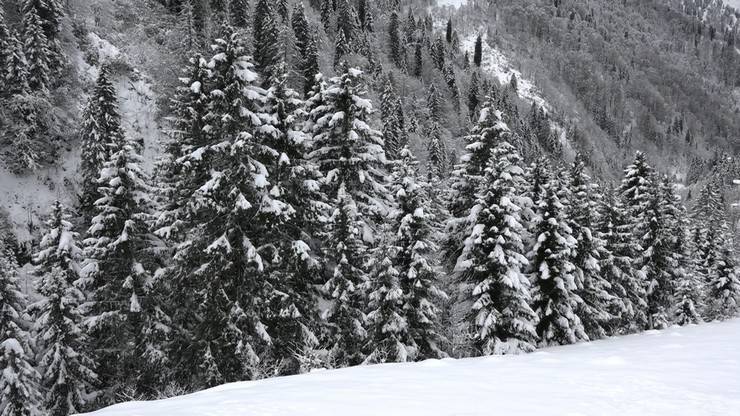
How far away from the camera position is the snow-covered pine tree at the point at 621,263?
28.5 metres

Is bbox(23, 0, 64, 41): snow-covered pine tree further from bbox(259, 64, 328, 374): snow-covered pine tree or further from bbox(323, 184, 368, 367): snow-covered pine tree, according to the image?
bbox(323, 184, 368, 367): snow-covered pine tree

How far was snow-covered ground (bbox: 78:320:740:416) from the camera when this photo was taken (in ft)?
19.0

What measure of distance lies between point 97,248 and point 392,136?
43256 millimetres

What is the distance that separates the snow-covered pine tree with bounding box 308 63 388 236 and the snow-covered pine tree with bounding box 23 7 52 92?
27131 millimetres

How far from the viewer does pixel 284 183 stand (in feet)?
→ 64.8

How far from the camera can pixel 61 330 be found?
2039cm

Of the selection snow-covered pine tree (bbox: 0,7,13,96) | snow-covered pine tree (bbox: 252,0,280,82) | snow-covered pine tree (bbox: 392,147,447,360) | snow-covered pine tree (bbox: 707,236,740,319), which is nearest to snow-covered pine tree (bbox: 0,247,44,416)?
snow-covered pine tree (bbox: 392,147,447,360)

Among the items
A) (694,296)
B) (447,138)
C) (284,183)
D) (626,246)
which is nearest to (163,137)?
(284,183)

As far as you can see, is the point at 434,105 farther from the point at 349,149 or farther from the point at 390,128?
the point at 349,149

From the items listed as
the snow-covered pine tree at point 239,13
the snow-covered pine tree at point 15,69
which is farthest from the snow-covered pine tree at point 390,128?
the snow-covered pine tree at point 15,69

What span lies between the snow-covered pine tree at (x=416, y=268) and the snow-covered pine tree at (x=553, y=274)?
18.7 feet

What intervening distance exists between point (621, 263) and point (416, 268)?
17.2 metres

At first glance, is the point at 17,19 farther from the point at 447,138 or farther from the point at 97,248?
the point at 447,138

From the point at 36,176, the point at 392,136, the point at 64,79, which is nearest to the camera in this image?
the point at 36,176
